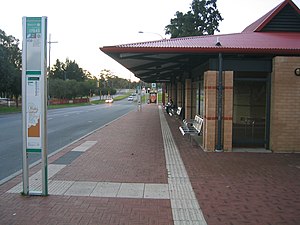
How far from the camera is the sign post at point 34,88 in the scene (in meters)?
5.91

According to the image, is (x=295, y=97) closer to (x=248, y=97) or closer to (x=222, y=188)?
(x=222, y=188)

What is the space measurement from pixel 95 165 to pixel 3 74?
111 feet

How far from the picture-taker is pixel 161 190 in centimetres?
657

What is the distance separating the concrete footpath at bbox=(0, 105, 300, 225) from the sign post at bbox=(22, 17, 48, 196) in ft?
2.54

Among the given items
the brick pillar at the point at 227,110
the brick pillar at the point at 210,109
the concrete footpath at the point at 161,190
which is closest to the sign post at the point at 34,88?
the concrete footpath at the point at 161,190

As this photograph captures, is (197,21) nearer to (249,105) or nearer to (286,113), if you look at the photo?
(249,105)

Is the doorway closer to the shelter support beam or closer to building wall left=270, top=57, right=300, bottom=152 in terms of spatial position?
building wall left=270, top=57, right=300, bottom=152

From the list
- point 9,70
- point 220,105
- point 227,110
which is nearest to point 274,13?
point 227,110

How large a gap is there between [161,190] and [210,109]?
482 cm

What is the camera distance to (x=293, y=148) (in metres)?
10.9

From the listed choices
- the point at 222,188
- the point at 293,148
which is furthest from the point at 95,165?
the point at 293,148

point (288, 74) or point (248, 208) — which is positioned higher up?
point (288, 74)

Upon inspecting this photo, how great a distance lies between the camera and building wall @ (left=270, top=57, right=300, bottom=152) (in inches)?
425

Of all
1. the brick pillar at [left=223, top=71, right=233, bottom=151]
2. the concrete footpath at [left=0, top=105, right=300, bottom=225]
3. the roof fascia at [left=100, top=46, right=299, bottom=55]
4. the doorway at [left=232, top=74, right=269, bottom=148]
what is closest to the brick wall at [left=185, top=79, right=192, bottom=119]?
the doorway at [left=232, top=74, right=269, bottom=148]
